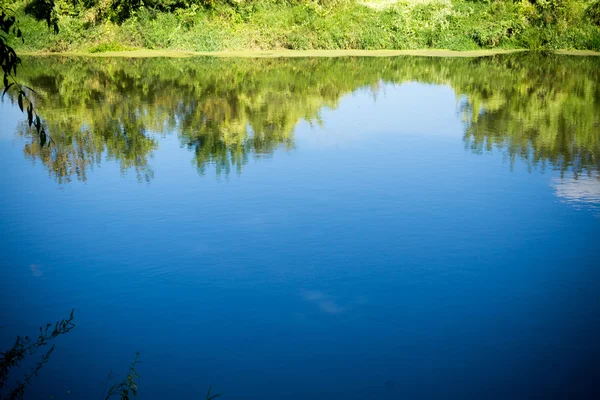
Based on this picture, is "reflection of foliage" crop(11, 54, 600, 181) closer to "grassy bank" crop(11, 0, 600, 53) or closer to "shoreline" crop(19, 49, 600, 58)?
"shoreline" crop(19, 49, 600, 58)

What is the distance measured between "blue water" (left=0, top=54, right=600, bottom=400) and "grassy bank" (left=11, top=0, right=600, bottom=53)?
52.4 feet

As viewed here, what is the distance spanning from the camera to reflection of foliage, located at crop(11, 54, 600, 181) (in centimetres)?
1058

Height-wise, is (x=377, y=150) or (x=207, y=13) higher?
(x=207, y=13)

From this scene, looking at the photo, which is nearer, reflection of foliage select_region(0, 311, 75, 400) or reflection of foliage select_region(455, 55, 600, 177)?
reflection of foliage select_region(0, 311, 75, 400)

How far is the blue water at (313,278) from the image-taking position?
4.61m

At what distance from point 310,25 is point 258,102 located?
11.4 metres

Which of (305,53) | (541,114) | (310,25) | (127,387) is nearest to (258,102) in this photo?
(541,114)

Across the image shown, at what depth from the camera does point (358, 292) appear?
18.7 feet

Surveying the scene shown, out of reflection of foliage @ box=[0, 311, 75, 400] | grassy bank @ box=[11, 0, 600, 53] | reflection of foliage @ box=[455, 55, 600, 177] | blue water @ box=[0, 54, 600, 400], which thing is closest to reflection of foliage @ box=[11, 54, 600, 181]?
reflection of foliage @ box=[455, 55, 600, 177]

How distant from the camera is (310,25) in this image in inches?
989

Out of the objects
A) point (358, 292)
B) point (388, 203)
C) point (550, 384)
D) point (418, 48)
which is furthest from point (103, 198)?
point (418, 48)

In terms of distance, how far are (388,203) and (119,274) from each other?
2.97m

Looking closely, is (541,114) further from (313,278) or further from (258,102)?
(313,278)

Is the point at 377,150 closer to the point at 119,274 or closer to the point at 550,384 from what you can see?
the point at 119,274
